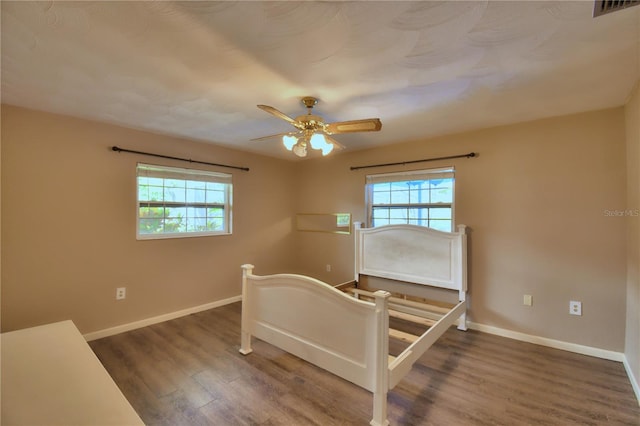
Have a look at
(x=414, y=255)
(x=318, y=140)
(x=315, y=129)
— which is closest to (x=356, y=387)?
(x=414, y=255)

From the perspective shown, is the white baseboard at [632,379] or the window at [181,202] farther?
the window at [181,202]

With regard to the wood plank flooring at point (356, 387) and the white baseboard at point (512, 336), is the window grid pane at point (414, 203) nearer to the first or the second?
the white baseboard at point (512, 336)

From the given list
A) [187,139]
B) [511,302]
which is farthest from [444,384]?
[187,139]

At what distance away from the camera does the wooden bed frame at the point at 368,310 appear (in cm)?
180

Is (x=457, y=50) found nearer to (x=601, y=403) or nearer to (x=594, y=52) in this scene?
(x=594, y=52)

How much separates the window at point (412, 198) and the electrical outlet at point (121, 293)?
3204 millimetres

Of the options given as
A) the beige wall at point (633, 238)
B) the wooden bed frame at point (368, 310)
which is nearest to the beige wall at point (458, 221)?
the beige wall at point (633, 238)

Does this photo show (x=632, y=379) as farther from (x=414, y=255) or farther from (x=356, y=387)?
(x=356, y=387)

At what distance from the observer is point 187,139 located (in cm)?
367

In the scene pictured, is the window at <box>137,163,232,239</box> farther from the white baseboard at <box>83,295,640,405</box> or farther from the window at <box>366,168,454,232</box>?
the window at <box>366,168,454,232</box>

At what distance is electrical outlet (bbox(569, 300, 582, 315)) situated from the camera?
8.86 feet

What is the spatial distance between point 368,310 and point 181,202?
2956mm

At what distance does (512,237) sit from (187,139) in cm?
407

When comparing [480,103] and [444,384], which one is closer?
[444,384]
